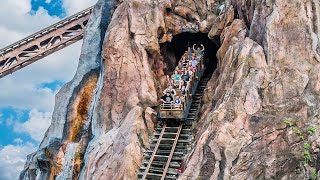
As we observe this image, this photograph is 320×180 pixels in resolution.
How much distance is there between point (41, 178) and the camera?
2084 centimetres

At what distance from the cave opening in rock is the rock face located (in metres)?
0.24

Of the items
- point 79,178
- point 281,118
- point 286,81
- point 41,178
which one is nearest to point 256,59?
point 286,81

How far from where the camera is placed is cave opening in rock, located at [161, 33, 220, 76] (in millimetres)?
21828

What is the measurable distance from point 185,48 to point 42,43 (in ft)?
30.7

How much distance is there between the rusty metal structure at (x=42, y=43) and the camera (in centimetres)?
2670

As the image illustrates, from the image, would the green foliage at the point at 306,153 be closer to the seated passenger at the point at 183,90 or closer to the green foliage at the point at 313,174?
the green foliage at the point at 313,174

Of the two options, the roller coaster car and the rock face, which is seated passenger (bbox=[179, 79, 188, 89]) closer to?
the roller coaster car

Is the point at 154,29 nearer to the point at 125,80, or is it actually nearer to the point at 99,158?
the point at 125,80

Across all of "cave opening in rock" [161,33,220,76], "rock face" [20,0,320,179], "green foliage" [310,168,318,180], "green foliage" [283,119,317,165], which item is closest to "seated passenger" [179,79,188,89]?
"rock face" [20,0,320,179]

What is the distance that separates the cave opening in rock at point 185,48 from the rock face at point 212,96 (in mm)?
244

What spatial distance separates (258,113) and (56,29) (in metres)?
16.7

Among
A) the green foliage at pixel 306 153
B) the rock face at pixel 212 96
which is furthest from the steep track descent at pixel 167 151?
the green foliage at pixel 306 153

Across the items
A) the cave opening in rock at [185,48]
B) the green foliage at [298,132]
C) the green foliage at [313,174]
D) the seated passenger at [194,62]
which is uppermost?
the cave opening in rock at [185,48]

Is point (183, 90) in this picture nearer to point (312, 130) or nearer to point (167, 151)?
point (167, 151)
